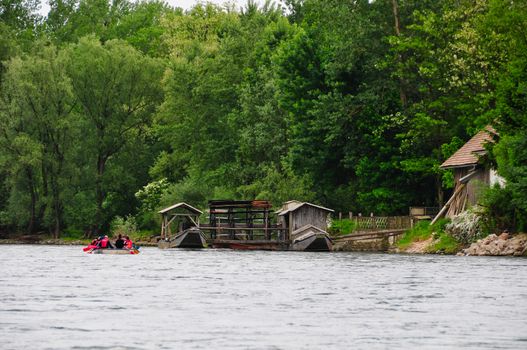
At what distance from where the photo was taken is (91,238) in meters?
93.4

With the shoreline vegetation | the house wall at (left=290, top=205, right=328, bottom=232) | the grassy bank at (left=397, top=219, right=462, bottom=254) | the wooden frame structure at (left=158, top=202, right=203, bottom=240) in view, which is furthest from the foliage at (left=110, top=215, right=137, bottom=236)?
the grassy bank at (left=397, top=219, right=462, bottom=254)

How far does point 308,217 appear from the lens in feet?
229

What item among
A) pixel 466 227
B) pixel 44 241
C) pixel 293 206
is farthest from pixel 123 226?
pixel 466 227

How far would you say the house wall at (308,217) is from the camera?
69.9m

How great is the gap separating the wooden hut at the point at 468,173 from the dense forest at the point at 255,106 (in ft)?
4.49

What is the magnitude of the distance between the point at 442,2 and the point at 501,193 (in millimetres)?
18019

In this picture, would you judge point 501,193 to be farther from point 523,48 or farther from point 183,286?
point 183,286

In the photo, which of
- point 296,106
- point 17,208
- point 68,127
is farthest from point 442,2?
point 17,208

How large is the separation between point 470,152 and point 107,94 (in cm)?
4386

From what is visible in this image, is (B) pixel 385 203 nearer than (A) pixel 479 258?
No

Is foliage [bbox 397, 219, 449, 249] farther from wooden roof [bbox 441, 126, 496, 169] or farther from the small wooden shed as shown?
the small wooden shed

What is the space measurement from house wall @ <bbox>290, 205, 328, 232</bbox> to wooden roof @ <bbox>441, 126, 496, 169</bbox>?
10.8 meters

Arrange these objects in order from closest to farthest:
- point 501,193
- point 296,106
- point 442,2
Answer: point 501,193, point 442,2, point 296,106

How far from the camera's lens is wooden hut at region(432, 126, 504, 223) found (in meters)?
58.8
